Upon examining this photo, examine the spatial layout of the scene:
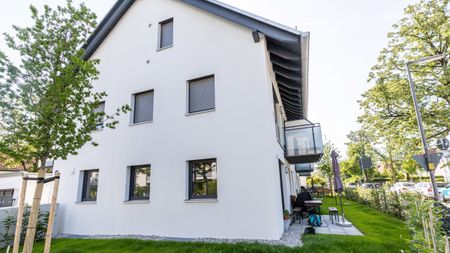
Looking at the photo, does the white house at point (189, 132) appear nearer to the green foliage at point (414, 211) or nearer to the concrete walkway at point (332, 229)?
the concrete walkway at point (332, 229)

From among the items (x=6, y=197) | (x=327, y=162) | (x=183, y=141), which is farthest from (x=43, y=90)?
(x=327, y=162)

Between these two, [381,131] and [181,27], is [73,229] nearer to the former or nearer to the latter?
[181,27]

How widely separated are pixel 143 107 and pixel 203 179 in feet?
14.9

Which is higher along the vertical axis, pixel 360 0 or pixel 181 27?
pixel 360 0

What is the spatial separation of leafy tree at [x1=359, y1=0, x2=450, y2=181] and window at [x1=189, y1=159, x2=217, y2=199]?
1607 centimetres

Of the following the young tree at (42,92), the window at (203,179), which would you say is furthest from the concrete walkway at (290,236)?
the young tree at (42,92)

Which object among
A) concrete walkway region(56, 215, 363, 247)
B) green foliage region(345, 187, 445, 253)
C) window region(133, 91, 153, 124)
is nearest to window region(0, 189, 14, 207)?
concrete walkway region(56, 215, 363, 247)

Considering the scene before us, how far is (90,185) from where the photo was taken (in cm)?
1055

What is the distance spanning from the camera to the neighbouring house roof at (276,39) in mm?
8242

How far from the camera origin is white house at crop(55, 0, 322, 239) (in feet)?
A: 25.5

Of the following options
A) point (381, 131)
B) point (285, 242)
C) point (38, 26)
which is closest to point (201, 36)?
point (38, 26)

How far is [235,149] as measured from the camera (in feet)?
26.2

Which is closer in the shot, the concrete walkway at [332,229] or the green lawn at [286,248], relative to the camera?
the green lawn at [286,248]

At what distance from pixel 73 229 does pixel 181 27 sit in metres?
10.2
